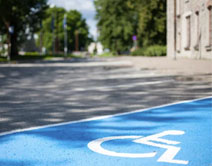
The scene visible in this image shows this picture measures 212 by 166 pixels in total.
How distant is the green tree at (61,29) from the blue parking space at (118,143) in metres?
95.2

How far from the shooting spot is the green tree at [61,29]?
100750 mm

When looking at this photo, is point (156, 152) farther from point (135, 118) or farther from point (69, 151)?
point (135, 118)

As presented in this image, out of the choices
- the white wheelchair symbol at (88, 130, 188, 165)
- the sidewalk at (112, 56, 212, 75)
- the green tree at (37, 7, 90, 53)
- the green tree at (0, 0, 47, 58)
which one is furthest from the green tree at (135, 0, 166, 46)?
the green tree at (37, 7, 90, 53)

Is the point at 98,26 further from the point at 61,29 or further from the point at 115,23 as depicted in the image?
the point at 61,29

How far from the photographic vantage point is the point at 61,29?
99688 millimetres

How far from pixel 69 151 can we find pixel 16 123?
185 centimetres

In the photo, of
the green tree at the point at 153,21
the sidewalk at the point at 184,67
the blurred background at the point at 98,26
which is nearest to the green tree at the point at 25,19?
the blurred background at the point at 98,26

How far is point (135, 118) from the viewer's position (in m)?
6.01

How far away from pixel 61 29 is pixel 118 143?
97427 mm

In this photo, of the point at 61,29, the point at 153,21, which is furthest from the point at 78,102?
the point at 61,29

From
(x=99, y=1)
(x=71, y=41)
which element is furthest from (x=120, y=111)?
(x=71, y=41)

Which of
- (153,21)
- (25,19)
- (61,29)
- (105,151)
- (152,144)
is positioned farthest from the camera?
(61,29)

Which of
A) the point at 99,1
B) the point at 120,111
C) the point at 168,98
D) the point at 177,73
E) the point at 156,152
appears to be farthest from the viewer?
the point at 99,1

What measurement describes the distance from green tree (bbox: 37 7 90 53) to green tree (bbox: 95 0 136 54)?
1446 inches
